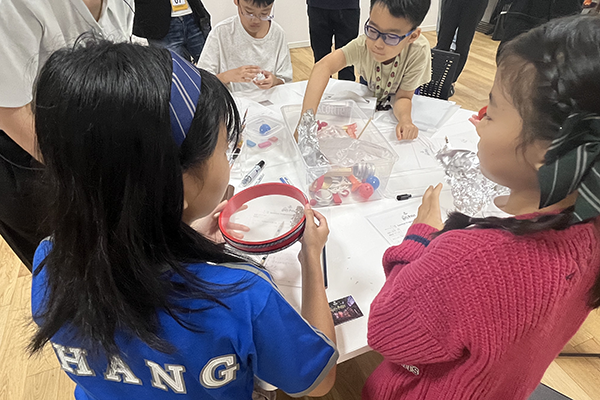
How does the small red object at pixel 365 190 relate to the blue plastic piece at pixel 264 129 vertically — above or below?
above

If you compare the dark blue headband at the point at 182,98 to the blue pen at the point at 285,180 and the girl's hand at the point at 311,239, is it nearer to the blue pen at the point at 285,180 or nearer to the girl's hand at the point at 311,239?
the girl's hand at the point at 311,239

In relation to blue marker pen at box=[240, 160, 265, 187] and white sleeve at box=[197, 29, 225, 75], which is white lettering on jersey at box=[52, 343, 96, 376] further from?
white sleeve at box=[197, 29, 225, 75]

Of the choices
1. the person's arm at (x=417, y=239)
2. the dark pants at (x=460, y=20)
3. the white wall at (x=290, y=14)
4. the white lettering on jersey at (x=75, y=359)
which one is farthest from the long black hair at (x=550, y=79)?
the white wall at (x=290, y=14)

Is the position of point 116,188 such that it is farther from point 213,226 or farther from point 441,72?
point 441,72

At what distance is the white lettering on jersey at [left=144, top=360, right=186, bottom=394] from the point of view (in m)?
0.53

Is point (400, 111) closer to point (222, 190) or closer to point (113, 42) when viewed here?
point (222, 190)

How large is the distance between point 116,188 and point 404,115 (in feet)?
3.87

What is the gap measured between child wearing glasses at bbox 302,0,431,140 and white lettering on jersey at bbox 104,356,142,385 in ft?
3.52

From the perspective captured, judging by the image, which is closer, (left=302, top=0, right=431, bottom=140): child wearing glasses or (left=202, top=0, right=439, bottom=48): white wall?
(left=302, top=0, right=431, bottom=140): child wearing glasses

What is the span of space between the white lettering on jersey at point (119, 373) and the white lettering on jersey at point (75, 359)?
3 centimetres

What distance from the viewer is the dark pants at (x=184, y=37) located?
83.2 inches

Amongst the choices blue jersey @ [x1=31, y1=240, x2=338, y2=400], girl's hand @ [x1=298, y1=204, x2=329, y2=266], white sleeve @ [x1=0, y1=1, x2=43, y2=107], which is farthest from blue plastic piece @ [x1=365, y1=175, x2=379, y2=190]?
white sleeve @ [x1=0, y1=1, x2=43, y2=107]

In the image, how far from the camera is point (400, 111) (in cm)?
143

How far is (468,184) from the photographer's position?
3.31ft
